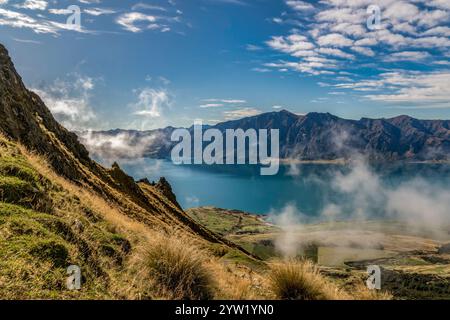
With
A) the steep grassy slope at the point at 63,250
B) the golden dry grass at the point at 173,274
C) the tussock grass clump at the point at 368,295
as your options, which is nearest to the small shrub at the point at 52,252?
the steep grassy slope at the point at 63,250

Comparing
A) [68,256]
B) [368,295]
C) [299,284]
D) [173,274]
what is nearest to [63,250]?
[68,256]

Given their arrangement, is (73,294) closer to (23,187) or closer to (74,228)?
(74,228)

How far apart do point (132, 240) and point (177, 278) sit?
5.84 m

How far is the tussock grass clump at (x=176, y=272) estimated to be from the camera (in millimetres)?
9609

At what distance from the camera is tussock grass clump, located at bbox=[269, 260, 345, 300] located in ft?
32.9

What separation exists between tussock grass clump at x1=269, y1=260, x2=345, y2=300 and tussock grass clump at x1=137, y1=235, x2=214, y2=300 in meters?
1.90

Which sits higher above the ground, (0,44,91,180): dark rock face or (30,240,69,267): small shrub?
(0,44,91,180): dark rock face

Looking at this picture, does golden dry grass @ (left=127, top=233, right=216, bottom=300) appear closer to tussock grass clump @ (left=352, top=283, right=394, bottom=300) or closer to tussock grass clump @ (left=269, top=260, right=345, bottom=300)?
tussock grass clump @ (left=269, top=260, right=345, bottom=300)

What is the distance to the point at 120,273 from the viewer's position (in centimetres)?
1076

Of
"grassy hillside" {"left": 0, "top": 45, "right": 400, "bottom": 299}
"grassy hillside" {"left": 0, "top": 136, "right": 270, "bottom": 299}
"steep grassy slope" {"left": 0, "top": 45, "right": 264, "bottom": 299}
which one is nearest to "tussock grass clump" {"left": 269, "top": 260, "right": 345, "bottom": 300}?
"grassy hillside" {"left": 0, "top": 45, "right": 400, "bottom": 299}

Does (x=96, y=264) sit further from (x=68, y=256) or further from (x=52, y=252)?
(x=52, y=252)

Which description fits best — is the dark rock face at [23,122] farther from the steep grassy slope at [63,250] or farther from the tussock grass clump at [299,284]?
the tussock grass clump at [299,284]

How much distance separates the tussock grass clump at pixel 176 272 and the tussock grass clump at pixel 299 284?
1899mm
